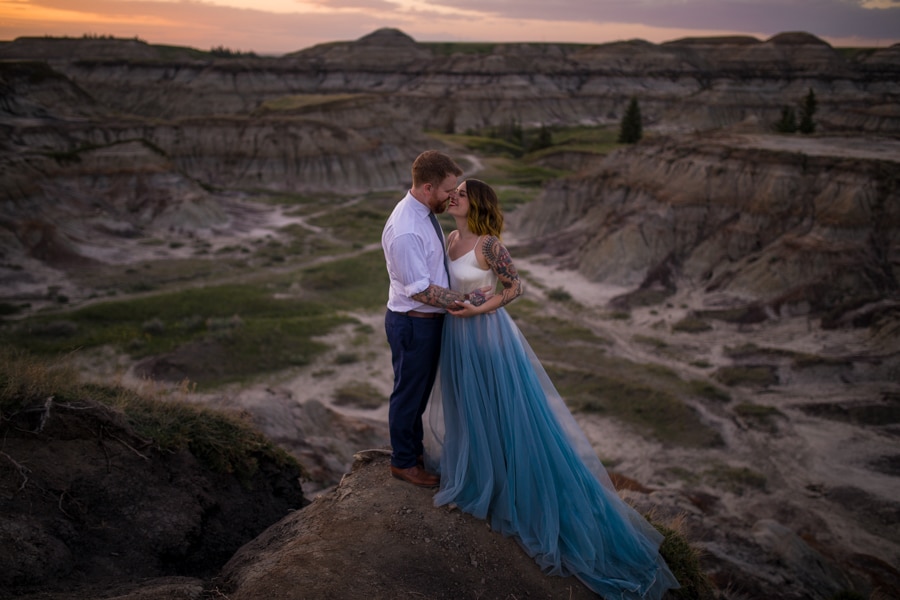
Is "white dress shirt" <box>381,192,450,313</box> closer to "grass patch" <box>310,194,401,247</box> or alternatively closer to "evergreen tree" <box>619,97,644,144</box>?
"grass patch" <box>310,194,401,247</box>

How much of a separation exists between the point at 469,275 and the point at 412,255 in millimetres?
507

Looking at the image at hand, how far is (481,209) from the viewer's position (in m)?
4.93

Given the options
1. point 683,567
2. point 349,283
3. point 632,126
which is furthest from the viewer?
point 632,126

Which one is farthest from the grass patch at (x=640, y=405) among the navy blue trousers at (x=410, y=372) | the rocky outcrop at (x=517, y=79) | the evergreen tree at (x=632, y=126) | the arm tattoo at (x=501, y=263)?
the rocky outcrop at (x=517, y=79)

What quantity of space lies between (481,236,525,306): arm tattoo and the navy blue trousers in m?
0.57

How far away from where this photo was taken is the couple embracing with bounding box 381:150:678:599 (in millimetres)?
4820

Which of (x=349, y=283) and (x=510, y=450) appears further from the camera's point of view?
(x=349, y=283)

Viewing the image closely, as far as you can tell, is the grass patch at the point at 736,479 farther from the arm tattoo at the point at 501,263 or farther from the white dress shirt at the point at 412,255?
the white dress shirt at the point at 412,255

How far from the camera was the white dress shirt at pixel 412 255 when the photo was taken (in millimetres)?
4688

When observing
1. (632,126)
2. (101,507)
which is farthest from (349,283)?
(632,126)

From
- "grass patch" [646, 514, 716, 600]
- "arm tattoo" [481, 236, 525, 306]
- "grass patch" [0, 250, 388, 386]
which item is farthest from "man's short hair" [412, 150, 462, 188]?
"grass patch" [0, 250, 388, 386]

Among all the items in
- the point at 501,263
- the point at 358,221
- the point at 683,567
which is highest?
the point at 501,263

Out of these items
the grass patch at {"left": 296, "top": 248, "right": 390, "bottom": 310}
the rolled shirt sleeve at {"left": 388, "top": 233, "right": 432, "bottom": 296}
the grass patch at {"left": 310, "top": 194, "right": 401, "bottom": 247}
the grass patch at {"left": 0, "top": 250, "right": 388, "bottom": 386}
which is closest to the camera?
the rolled shirt sleeve at {"left": 388, "top": 233, "right": 432, "bottom": 296}

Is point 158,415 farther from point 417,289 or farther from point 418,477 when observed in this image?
point 417,289
